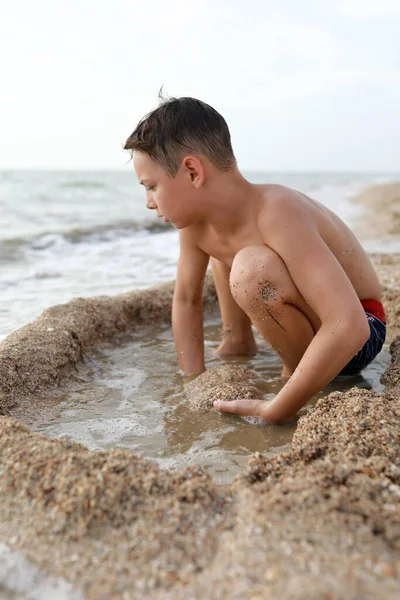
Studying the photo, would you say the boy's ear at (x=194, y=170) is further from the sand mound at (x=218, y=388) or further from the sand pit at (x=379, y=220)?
the sand pit at (x=379, y=220)

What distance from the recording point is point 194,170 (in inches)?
85.8

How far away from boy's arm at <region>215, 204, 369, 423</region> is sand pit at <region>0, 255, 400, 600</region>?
9.6 inches

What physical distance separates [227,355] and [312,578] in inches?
80.9

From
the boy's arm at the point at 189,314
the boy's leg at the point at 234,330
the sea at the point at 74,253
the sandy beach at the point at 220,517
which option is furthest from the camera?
the sea at the point at 74,253

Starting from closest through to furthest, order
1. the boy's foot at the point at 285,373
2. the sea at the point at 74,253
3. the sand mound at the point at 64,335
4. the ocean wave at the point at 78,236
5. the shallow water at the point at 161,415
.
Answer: the shallow water at the point at 161,415
the sand mound at the point at 64,335
the boy's foot at the point at 285,373
the sea at the point at 74,253
the ocean wave at the point at 78,236

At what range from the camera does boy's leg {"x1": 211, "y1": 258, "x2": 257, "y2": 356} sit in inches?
121

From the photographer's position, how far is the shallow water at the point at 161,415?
1.95 meters

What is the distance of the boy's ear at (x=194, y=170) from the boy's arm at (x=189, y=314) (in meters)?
0.58

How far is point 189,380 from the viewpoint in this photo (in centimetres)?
269

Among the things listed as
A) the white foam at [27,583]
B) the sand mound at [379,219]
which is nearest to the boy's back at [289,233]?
the white foam at [27,583]

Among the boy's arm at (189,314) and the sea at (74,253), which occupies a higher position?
the boy's arm at (189,314)

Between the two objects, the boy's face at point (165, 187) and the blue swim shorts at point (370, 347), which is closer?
the boy's face at point (165, 187)

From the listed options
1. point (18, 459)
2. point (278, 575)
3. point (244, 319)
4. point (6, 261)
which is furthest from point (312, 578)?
point (6, 261)

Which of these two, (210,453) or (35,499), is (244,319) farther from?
(35,499)
